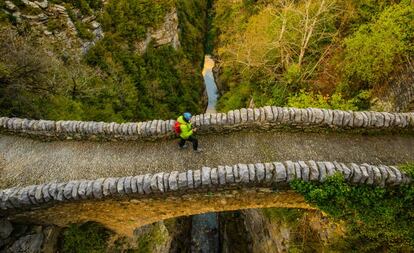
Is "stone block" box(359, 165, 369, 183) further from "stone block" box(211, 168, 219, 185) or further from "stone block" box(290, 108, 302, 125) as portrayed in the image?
"stone block" box(211, 168, 219, 185)

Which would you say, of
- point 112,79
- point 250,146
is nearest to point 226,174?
point 250,146

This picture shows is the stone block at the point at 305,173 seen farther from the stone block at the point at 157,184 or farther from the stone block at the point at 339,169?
the stone block at the point at 157,184

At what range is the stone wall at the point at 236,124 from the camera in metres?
11.0

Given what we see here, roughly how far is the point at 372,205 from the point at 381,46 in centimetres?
694

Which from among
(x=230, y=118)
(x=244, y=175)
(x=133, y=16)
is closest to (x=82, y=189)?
(x=244, y=175)

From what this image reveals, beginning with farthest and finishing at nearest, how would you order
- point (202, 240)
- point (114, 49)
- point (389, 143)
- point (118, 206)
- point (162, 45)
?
point (162, 45) < point (114, 49) < point (202, 240) < point (389, 143) < point (118, 206)

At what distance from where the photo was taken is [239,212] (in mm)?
18047

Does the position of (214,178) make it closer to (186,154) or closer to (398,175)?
(186,154)

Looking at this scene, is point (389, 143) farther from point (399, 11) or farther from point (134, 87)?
point (134, 87)

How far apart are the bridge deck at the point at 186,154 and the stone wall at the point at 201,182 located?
1387 millimetres

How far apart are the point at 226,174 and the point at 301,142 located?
3.41 meters

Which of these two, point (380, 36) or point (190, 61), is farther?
point (190, 61)

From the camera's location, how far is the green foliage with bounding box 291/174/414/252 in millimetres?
8750

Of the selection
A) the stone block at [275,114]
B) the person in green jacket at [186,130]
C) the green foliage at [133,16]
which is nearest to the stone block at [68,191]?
the person in green jacket at [186,130]
